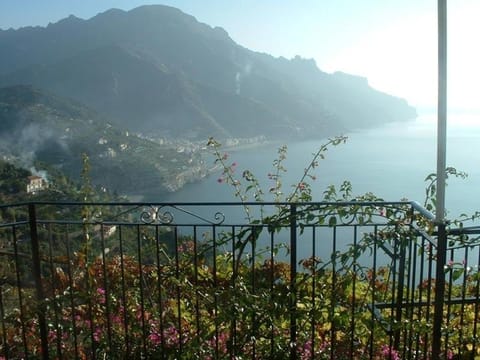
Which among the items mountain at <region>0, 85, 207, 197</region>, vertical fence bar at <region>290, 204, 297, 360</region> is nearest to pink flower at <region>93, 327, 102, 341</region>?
vertical fence bar at <region>290, 204, 297, 360</region>

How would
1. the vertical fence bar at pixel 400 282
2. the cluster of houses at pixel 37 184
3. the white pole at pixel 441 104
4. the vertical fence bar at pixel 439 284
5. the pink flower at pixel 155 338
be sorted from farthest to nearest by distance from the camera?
the cluster of houses at pixel 37 184 < the pink flower at pixel 155 338 < the vertical fence bar at pixel 400 282 < the vertical fence bar at pixel 439 284 < the white pole at pixel 441 104

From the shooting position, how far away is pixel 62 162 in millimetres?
45281

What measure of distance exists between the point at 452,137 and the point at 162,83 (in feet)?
193

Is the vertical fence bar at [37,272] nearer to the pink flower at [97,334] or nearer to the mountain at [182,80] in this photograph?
the pink flower at [97,334]

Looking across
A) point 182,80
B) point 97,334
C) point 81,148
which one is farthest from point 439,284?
point 182,80

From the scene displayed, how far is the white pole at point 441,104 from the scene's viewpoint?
5.29ft

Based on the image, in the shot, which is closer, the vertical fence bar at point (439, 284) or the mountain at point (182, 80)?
the vertical fence bar at point (439, 284)

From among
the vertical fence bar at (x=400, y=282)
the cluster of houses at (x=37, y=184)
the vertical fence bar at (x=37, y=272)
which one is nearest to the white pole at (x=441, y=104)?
the vertical fence bar at (x=400, y=282)

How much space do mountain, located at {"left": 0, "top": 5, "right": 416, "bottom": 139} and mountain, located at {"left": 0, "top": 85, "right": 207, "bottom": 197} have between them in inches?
694

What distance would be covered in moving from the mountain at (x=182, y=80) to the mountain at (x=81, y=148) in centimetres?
1764

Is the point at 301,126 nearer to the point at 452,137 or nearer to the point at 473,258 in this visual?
the point at 452,137

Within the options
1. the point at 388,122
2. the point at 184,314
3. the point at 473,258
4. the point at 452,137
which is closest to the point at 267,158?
the point at 452,137

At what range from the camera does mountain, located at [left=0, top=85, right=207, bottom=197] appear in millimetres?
43000

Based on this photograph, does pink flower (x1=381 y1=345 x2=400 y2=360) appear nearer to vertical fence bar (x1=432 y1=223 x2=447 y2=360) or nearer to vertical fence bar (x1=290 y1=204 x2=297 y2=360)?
vertical fence bar (x1=432 y1=223 x2=447 y2=360)
